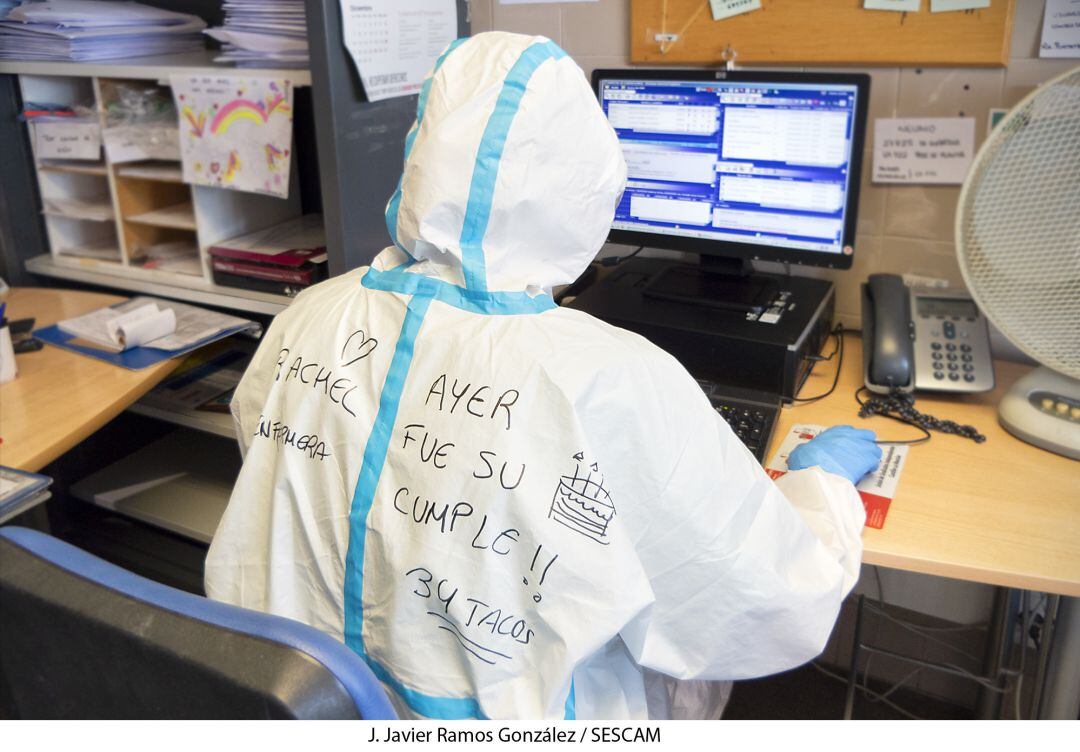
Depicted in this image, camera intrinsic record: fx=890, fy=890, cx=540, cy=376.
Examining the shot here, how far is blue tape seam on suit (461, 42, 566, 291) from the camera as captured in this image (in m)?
0.85

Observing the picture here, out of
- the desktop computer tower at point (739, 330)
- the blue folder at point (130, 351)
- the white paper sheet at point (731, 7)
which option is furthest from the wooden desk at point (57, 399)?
the white paper sheet at point (731, 7)

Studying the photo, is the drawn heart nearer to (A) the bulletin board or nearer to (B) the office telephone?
Answer: (B) the office telephone

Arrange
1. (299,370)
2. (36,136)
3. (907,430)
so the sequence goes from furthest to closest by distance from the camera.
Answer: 1. (36,136)
2. (907,430)
3. (299,370)

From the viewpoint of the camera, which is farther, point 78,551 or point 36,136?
point 36,136

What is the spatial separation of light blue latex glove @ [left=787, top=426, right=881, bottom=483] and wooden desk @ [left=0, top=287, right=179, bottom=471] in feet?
3.44

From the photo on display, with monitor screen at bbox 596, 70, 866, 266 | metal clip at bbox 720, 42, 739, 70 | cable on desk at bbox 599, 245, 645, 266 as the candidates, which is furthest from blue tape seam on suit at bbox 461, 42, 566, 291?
cable on desk at bbox 599, 245, 645, 266

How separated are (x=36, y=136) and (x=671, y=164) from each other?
1356mm

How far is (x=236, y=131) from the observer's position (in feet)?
5.25

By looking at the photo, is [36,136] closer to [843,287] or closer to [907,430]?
[843,287]

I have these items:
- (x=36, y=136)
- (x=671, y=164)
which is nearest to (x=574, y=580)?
(x=671, y=164)

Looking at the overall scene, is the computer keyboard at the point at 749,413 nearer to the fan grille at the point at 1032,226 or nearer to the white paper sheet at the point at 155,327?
the fan grille at the point at 1032,226

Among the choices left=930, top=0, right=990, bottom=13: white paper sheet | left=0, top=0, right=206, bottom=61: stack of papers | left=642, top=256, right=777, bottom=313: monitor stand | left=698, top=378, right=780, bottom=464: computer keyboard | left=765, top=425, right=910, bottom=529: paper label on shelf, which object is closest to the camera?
left=765, top=425, right=910, bottom=529: paper label on shelf

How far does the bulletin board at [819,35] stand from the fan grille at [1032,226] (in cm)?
28

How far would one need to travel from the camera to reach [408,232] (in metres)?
0.90
